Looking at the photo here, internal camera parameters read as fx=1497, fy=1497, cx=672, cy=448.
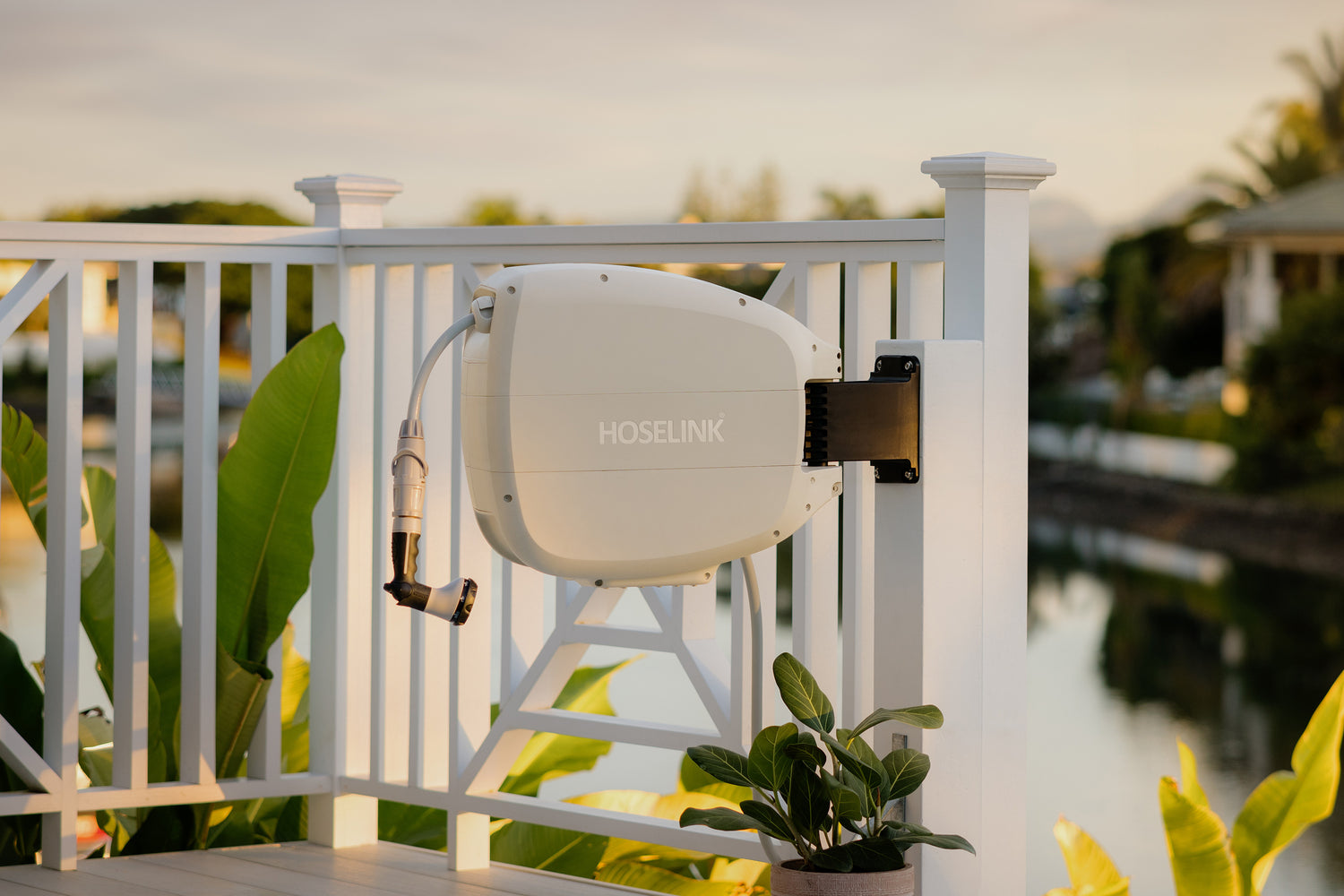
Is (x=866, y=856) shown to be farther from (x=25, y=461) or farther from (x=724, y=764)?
(x=25, y=461)

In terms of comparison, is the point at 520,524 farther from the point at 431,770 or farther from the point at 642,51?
the point at 642,51

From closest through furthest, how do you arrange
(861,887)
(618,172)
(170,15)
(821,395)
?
(861,887), (821,395), (170,15), (618,172)

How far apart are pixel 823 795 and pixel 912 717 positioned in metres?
0.12

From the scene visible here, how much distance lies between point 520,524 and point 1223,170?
98.9 feet

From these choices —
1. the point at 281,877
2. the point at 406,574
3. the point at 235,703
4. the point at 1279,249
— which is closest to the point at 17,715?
the point at 235,703

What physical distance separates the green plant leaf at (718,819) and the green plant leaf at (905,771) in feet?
0.40

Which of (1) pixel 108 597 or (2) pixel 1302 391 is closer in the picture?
(1) pixel 108 597

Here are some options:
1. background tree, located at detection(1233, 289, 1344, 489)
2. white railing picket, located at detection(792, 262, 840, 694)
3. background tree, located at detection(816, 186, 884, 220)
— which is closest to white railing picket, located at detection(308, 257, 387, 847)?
white railing picket, located at detection(792, 262, 840, 694)

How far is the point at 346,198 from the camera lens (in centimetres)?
234

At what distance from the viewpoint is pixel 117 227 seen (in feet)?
6.95

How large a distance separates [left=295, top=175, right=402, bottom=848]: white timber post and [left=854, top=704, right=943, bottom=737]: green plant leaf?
3.43 ft

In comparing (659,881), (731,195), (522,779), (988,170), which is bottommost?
(659,881)

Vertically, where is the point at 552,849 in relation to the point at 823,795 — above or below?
below

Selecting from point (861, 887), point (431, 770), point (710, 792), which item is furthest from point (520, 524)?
point (710, 792)
